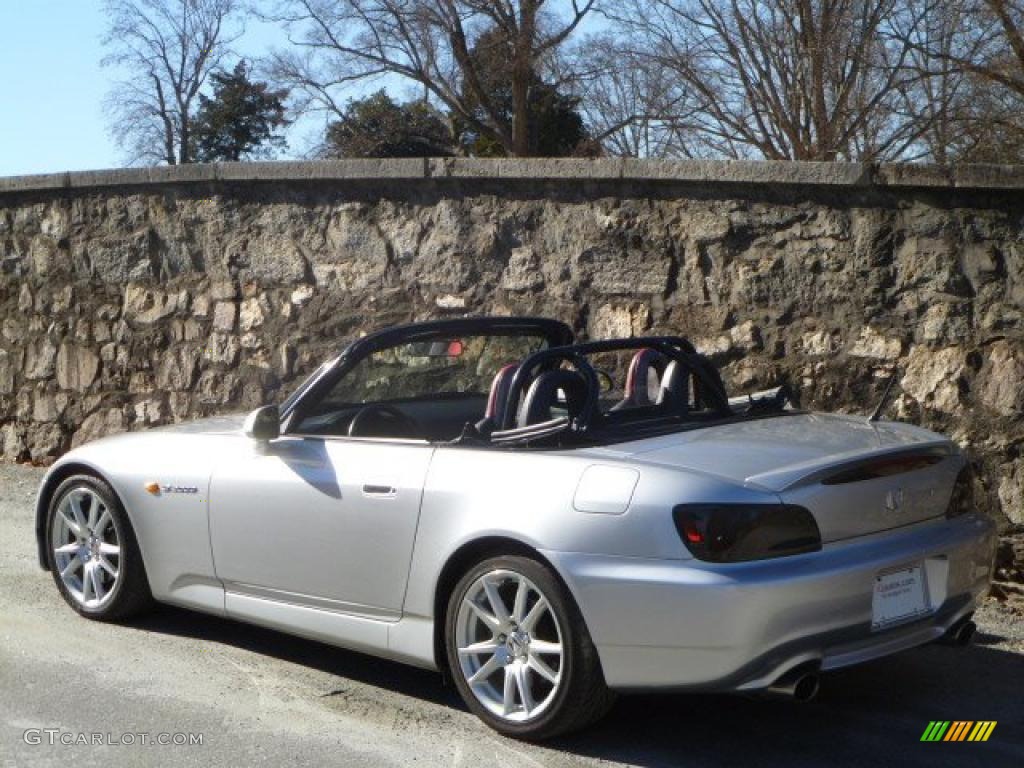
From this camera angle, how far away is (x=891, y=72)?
557 inches

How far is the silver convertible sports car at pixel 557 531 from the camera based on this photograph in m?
3.91

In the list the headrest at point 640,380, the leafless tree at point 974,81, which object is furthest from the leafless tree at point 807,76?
the headrest at point 640,380

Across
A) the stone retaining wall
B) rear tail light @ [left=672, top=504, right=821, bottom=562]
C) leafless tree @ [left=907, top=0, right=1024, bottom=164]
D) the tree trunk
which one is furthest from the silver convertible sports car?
the tree trunk

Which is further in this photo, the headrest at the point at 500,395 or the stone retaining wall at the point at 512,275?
the stone retaining wall at the point at 512,275

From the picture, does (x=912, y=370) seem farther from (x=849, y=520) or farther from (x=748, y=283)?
(x=849, y=520)

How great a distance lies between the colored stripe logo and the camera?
14.0 feet

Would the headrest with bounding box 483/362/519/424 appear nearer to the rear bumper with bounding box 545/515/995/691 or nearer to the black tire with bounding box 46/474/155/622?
the rear bumper with bounding box 545/515/995/691

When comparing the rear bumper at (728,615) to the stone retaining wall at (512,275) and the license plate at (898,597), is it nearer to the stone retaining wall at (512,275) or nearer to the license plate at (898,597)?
the license plate at (898,597)

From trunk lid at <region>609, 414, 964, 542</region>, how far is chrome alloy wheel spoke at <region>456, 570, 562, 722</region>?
539mm

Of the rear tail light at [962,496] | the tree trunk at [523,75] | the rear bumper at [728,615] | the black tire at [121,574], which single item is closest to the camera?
the rear bumper at [728,615]

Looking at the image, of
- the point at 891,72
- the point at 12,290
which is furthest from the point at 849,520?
the point at 891,72

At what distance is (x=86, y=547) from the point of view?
5738mm

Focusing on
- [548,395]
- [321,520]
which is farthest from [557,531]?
[321,520]

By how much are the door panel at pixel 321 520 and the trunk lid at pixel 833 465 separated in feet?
2.60
